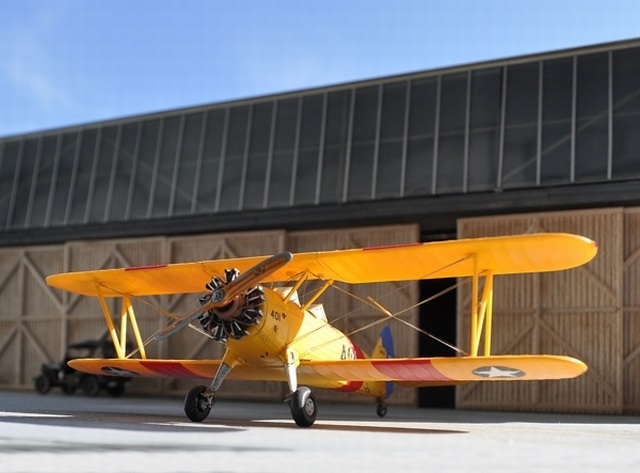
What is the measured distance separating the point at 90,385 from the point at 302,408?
1419cm

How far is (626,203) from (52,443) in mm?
14475

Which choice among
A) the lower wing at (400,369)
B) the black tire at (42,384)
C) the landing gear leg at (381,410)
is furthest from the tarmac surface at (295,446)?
the black tire at (42,384)

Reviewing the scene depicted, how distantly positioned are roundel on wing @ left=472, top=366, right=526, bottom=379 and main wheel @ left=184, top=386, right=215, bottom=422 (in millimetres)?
4268

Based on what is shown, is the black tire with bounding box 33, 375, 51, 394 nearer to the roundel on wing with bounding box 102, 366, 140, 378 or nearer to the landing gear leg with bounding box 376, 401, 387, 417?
the roundel on wing with bounding box 102, 366, 140, 378

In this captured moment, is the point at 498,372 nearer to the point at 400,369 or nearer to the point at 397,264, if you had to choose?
the point at 400,369

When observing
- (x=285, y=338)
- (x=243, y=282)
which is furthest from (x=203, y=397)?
(x=243, y=282)

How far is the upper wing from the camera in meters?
12.2

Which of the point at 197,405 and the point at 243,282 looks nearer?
the point at 243,282

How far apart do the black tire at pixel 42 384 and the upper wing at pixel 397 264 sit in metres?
10.0

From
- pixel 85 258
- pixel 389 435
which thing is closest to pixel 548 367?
pixel 389 435

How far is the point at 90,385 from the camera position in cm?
2492

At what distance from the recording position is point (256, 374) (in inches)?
559

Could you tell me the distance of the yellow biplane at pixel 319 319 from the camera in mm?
12016

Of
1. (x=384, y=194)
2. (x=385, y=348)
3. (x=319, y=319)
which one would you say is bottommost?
(x=385, y=348)
